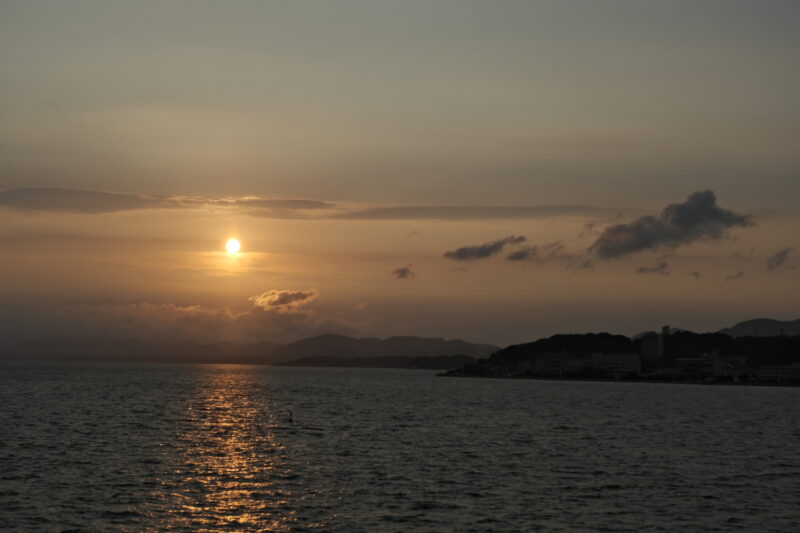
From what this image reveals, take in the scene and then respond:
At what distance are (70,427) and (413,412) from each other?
2765 inches

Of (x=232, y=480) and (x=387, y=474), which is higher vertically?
(x=232, y=480)

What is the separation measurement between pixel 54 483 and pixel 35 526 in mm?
15953

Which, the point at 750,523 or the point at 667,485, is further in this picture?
the point at 667,485

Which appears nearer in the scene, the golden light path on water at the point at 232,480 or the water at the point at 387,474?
the golden light path on water at the point at 232,480

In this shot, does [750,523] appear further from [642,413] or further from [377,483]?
[642,413]

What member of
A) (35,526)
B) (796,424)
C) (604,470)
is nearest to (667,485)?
(604,470)

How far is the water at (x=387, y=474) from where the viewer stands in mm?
58375

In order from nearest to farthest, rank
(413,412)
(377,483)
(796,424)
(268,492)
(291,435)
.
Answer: (268,492) < (377,483) < (291,435) < (796,424) < (413,412)

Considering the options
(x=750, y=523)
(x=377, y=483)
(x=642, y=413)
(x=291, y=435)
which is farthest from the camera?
(x=642, y=413)

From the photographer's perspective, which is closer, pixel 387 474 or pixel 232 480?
pixel 232 480

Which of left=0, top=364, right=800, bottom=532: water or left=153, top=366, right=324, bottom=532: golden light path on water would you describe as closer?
left=153, top=366, right=324, bottom=532: golden light path on water

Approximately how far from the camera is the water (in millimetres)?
58375

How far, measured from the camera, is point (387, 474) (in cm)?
7781

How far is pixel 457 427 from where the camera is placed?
130 metres
